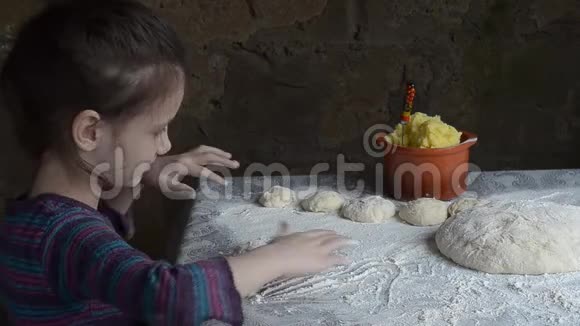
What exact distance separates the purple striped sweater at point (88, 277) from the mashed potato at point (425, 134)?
771 millimetres

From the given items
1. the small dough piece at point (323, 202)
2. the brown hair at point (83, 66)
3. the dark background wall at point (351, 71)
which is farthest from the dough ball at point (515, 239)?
the dark background wall at point (351, 71)

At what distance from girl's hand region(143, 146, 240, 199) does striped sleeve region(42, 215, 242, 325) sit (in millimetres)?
441

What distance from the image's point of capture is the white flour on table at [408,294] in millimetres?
1035

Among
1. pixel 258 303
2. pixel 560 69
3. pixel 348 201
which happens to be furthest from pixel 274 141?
pixel 258 303

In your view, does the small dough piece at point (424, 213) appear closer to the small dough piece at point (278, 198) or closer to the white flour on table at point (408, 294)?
the white flour on table at point (408, 294)

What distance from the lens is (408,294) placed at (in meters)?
1.11

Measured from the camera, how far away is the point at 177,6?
2107 mm

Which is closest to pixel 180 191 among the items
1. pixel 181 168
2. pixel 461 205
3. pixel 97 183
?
pixel 181 168

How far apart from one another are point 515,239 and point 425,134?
39 centimetres

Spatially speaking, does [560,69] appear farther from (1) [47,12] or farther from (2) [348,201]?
(1) [47,12]

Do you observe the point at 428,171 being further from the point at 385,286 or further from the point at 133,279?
the point at 133,279

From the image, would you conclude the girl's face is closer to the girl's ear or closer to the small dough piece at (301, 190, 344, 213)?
the girl's ear

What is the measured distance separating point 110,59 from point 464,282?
69 cm

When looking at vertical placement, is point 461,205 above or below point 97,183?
below
